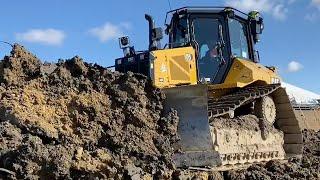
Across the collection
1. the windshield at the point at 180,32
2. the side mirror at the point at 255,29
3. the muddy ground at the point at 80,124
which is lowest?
the muddy ground at the point at 80,124

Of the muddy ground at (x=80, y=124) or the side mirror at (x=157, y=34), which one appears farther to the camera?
the side mirror at (x=157, y=34)

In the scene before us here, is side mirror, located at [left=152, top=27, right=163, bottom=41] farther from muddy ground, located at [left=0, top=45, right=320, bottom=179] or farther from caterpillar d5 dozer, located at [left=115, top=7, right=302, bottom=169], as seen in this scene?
muddy ground, located at [left=0, top=45, right=320, bottom=179]

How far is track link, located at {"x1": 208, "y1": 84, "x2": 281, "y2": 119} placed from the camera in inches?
267

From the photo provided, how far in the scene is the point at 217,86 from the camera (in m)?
7.96

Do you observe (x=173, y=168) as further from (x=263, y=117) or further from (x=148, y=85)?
(x=263, y=117)

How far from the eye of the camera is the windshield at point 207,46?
8008 millimetres

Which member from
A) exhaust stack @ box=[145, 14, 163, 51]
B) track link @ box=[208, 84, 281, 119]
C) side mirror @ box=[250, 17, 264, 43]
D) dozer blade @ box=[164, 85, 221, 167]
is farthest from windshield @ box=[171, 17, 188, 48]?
dozer blade @ box=[164, 85, 221, 167]

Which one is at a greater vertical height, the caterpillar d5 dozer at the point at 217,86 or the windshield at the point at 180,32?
the windshield at the point at 180,32

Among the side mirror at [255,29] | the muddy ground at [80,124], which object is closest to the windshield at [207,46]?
the side mirror at [255,29]

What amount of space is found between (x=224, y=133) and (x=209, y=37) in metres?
2.20

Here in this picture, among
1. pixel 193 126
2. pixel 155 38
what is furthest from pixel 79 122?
pixel 155 38

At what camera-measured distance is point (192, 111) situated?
6.00m

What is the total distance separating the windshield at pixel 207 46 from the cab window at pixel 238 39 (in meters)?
0.33

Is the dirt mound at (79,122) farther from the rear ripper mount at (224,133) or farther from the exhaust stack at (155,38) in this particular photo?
the exhaust stack at (155,38)
